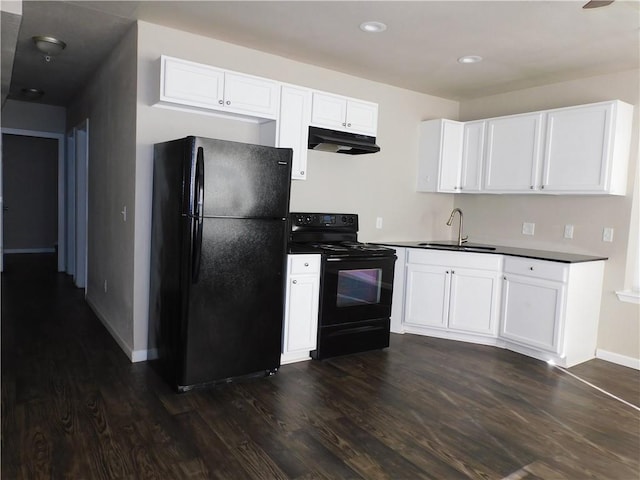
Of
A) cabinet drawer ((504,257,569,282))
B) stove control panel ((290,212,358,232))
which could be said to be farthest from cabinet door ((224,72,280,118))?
cabinet drawer ((504,257,569,282))

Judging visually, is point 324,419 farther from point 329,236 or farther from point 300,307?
point 329,236

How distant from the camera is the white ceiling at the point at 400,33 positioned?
2.79 metres

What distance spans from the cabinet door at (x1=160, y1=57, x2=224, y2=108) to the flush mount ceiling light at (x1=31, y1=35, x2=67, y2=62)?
124cm

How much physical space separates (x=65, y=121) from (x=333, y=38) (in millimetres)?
4926

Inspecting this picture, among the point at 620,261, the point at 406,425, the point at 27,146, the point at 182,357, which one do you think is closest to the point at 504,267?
the point at 620,261

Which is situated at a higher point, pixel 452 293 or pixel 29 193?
pixel 29 193

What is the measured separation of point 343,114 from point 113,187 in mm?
2023

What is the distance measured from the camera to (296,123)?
3605 mm

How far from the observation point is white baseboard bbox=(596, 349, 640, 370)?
3.70m

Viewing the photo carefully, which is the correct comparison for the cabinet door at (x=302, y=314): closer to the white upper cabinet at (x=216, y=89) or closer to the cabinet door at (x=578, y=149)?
the white upper cabinet at (x=216, y=89)

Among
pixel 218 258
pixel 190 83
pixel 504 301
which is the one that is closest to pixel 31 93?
pixel 190 83

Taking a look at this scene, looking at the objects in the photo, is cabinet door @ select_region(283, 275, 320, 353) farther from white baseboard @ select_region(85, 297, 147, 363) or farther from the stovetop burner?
white baseboard @ select_region(85, 297, 147, 363)

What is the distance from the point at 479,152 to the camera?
14.9 feet

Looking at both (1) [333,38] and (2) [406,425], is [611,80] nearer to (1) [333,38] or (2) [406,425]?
(1) [333,38]
